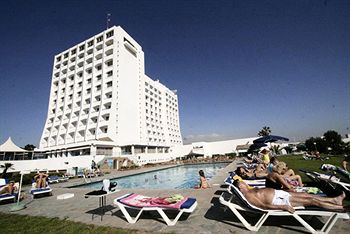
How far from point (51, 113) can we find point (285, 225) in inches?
2298

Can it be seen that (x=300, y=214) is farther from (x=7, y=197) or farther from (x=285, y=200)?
(x=7, y=197)

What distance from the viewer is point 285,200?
145 inches

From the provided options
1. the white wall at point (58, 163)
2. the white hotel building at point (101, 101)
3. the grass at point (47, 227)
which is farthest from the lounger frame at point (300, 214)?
the white hotel building at point (101, 101)

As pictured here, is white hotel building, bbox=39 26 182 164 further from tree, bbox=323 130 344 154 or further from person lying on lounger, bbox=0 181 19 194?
tree, bbox=323 130 344 154

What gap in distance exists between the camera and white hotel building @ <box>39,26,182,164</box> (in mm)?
39344

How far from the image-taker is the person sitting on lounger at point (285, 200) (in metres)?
3.51

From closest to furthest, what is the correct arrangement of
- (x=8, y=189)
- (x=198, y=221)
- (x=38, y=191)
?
1. (x=198, y=221)
2. (x=8, y=189)
3. (x=38, y=191)

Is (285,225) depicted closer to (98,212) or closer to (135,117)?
(98,212)

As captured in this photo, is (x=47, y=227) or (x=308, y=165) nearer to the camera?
(x=47, y=227)

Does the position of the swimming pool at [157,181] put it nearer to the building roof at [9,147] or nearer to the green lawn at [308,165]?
the green lawn at [308,165]

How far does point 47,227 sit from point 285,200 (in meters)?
5.49

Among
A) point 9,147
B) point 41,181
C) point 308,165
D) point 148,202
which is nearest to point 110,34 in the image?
point 9,147

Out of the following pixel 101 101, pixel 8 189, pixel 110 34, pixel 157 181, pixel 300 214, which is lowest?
pixel 157 181

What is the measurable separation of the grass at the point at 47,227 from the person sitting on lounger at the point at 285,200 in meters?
2.38
